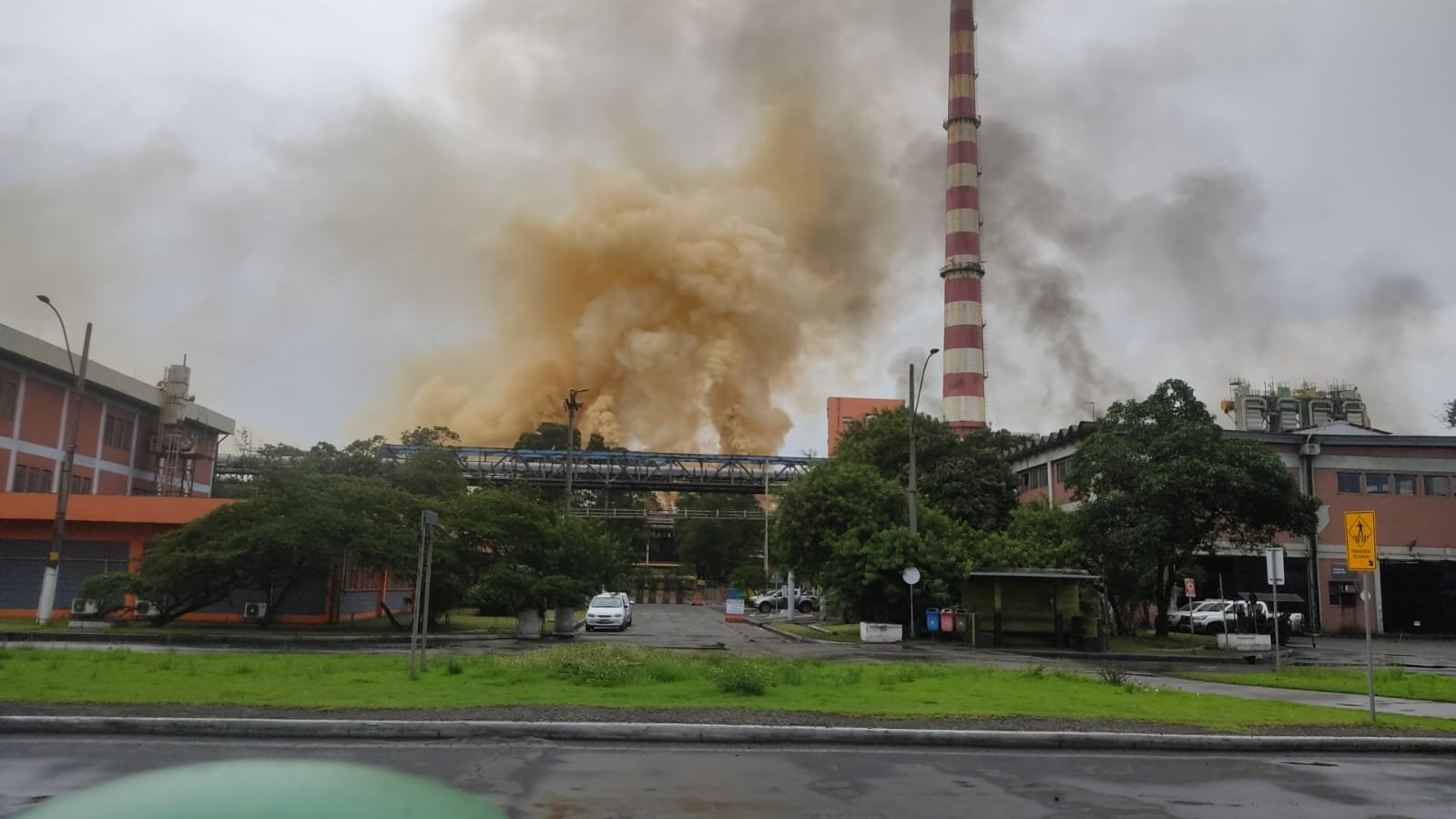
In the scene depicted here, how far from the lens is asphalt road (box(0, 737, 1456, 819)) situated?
7.83 meters

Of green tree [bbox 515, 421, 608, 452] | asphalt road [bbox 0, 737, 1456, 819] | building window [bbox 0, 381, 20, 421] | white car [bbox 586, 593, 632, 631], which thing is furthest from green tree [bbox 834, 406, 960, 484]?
green tree [bbox 515, 421, 608, 452]

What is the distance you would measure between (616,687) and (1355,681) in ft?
48.7

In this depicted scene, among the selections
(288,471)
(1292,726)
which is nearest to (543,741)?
(1292,726)

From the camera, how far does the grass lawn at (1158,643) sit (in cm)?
3212

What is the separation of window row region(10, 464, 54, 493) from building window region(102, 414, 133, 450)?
20.2ft

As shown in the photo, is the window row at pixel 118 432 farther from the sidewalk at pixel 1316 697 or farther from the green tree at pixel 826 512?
the sidewalk at pixel 1316 697

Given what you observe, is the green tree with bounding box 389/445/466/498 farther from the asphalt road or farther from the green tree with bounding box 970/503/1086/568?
the asphalt road

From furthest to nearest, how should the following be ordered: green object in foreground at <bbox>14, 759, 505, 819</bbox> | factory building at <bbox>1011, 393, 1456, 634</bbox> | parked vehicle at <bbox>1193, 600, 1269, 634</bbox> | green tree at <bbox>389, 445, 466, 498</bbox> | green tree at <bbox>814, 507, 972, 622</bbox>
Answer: factory building at <bbox>1011, 393, 1456, 634</bbox> < green tree at <bbox>389, 445, 466, 498</bbox> < parked vehicle at <bbox>1193, 600, 1269, 634</bbox> < green tree at <bbox>814, 507, 972, 622</bbox> < green object in foreground at <bbox>14, 759, 505, 819</bbox>

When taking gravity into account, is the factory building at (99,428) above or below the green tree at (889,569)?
above

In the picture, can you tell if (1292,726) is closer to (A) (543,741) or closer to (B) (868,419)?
(A) (543,741)

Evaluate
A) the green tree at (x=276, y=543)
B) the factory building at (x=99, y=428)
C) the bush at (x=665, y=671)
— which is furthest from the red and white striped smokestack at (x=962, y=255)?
the bush at (x=665, y=671)

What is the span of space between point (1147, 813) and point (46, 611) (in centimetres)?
3440

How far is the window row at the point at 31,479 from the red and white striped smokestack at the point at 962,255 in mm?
52259

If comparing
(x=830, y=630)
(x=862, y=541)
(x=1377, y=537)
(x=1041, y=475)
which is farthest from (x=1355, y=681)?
(x=1041, y=475)
